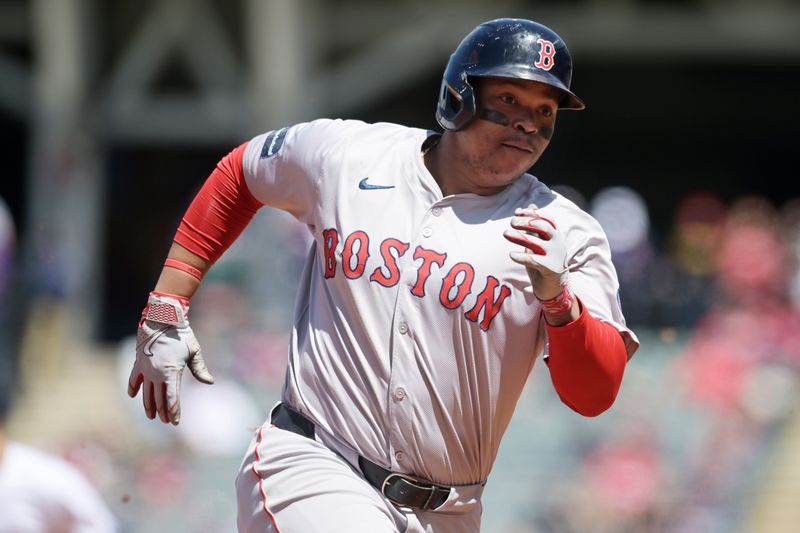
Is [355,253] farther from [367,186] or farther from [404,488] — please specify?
[404,488]

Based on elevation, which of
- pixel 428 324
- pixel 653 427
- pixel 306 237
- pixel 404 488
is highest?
pixel 428 324

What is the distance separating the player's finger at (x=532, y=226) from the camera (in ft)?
9.29

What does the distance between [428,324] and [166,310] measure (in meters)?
0.72

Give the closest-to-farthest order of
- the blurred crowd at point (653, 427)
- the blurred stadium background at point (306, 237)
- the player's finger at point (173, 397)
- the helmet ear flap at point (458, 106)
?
1. the helmet ear flap at point (458, 106)
2. the player's finger at point (173, 397)
3. the blurred crowd at point (653, 427)
4. the blurred stadium background at point (306, 237)

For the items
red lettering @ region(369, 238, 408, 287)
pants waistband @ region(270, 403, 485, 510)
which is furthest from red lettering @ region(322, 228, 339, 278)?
pants waistband @ region(270, 403, 485, 510)

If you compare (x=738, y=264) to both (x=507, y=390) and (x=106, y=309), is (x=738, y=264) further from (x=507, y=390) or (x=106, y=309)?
(x=106, y=309)

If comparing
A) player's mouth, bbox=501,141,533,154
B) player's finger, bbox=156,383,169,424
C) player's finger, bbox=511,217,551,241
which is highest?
player's mouth, bbox=501,141,533,154

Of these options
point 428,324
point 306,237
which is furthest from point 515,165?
point 306,237

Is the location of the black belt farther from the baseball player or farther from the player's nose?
the player's nose

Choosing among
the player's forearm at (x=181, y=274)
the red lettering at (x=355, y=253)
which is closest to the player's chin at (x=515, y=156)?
the red lettering at (x=355, y=253)

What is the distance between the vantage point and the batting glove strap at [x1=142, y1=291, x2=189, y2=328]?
10.9 feet

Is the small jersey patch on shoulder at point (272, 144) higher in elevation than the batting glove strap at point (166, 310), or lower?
higher

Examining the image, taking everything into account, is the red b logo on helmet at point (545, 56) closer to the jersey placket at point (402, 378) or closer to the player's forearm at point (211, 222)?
the jersey placket at point (402, 378)

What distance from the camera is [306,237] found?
38.2 feet
